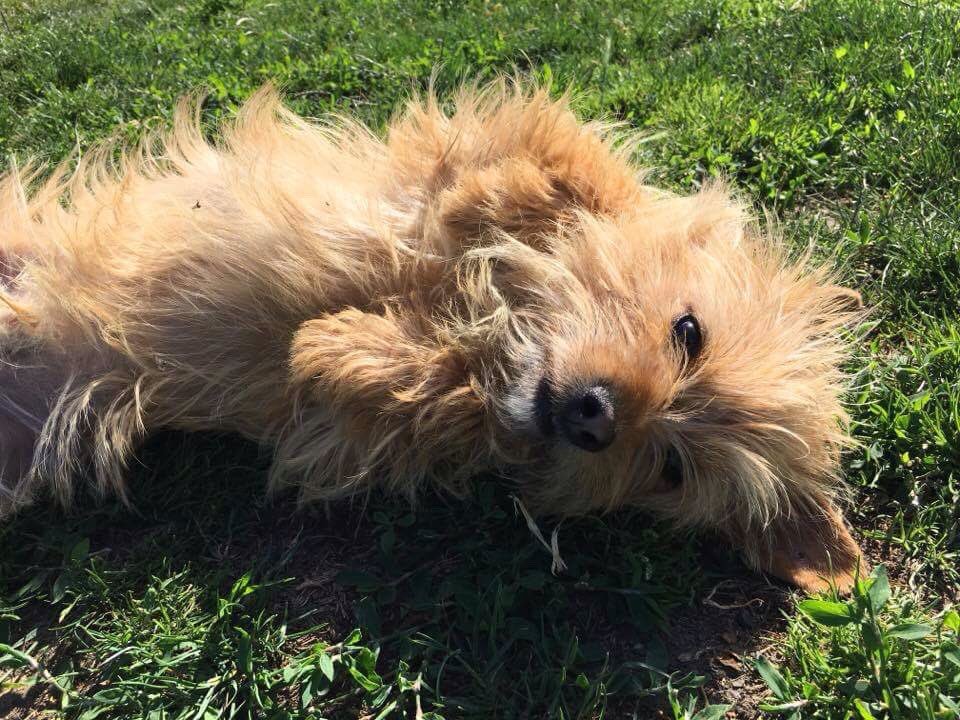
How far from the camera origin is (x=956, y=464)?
2.83 m

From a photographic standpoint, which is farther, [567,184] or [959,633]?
[567,184]

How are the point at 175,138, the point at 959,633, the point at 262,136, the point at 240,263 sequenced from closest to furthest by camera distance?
1. the point at 959,633
2. the point at 240,263
3. the point at 262,136
4. the point at 175,138

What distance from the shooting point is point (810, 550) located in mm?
2656

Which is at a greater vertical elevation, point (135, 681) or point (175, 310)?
point (175, 310)

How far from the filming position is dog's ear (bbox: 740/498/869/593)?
259 centimetres

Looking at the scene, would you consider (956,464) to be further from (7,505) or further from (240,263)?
(7,505)

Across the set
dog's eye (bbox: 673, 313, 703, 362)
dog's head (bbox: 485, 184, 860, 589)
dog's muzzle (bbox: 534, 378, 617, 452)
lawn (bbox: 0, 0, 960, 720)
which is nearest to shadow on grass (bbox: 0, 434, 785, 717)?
lawn (bbox: 0, 0, 960, 720)

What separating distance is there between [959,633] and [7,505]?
3.50m

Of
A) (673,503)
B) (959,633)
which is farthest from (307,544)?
(959,633)

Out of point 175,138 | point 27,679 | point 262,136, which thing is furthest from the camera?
point 175,138

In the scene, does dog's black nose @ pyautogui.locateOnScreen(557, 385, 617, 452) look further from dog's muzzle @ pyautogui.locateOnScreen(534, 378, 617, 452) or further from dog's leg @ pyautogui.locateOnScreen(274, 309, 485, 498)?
dog's leg @ pyautogui.locateOnScreen(274, 309, 485, 498)

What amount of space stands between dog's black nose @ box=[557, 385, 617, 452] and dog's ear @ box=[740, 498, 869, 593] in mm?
821

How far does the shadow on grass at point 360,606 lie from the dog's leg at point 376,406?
0.20 m

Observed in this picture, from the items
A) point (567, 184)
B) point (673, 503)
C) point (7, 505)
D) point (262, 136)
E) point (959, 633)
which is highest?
point (262, 136)
